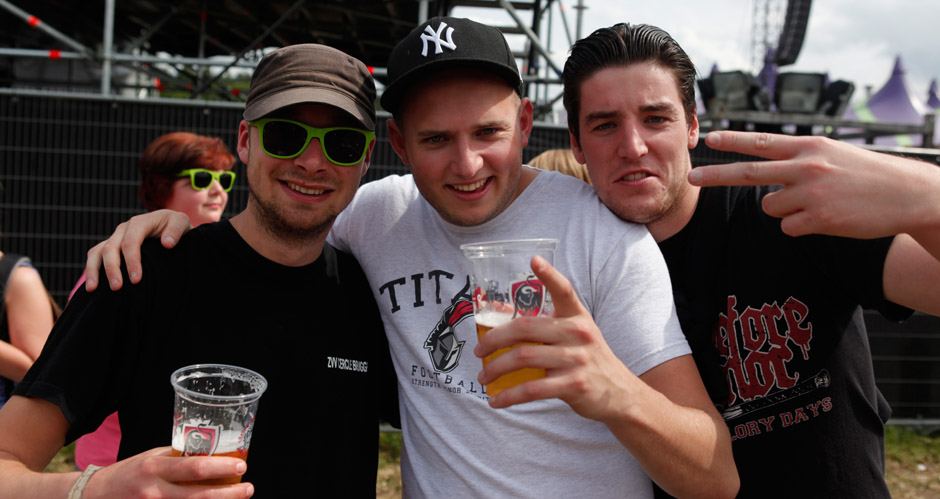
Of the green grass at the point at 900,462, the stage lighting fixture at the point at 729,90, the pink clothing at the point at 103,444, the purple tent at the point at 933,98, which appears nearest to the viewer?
the pink clothing at the point at 103,444

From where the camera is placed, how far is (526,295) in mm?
1463

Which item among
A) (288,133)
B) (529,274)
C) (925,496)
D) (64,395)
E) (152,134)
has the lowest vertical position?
(925,496)

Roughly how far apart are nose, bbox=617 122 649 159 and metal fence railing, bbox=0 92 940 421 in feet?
13.1

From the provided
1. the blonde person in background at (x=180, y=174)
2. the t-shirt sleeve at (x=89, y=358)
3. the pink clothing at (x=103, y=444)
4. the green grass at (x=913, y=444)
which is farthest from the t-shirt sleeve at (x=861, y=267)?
the green grass at (x=913, y=444)

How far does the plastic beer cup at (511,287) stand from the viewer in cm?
146

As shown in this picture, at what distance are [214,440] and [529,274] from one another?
2.68 ft

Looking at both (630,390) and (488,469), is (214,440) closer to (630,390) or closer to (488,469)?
(488,469)

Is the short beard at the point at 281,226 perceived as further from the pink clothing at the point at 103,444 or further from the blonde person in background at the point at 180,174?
the blonde person in background at the point at 180,174

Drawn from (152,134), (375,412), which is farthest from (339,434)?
(152,134)

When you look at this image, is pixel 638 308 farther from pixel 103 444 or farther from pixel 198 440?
pixel 103 444

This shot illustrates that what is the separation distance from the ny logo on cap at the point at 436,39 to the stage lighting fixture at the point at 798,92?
8.13m

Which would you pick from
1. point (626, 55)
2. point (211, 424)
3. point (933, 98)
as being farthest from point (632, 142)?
point (933, 98)

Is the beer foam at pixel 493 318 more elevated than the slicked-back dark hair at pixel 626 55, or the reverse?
the slicked-back dark hair at pixel 626 55

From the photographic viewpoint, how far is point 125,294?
73.3 inches
